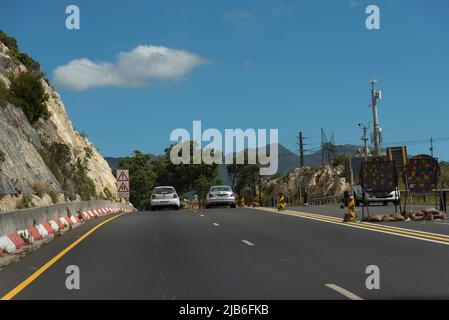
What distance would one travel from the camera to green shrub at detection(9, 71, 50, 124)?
46469mm

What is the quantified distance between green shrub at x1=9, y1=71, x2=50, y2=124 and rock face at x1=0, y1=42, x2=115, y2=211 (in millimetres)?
1470

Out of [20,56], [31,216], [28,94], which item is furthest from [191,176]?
[31,216]

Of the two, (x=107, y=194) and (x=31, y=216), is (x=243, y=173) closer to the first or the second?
(x=107, y=194)

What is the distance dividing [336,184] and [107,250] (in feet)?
243

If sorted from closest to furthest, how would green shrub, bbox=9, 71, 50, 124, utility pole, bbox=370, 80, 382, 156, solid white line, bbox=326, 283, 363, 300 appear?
1. solid white line, bbox=326, 283, 363, 300
2. green shrub, bbox=9, 71, 50, 124
3. utility pole, bbox=370, 80, 382, 156

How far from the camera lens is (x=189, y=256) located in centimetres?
1312

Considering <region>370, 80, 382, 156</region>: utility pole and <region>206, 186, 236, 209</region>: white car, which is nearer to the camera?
<region>206, 186, 236, 209</region>: white car

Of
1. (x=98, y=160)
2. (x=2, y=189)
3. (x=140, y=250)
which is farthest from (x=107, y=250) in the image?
(x=98, y=160)

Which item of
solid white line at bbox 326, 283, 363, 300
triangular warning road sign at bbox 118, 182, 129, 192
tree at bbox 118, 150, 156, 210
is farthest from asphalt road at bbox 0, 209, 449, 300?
tree at bbox 118, 150, 156, 210

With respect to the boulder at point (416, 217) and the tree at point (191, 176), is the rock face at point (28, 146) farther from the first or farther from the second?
the tree at point (191, 176)

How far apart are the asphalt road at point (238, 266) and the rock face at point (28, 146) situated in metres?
13.7

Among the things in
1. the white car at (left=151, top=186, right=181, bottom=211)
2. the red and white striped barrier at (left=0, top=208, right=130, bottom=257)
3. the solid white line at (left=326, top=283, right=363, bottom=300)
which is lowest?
the solid white line at (left=326, top=283, right=363, bottom=300)

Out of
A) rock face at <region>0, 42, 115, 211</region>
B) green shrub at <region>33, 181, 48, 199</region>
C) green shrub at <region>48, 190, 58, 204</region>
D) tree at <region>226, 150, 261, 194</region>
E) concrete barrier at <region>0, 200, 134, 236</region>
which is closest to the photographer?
concrete barrier at <region>0, 200, 134, 236</region>

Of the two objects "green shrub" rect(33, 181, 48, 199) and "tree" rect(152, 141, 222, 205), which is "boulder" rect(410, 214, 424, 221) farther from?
"tree" rect(152, 141, 222, 205)
